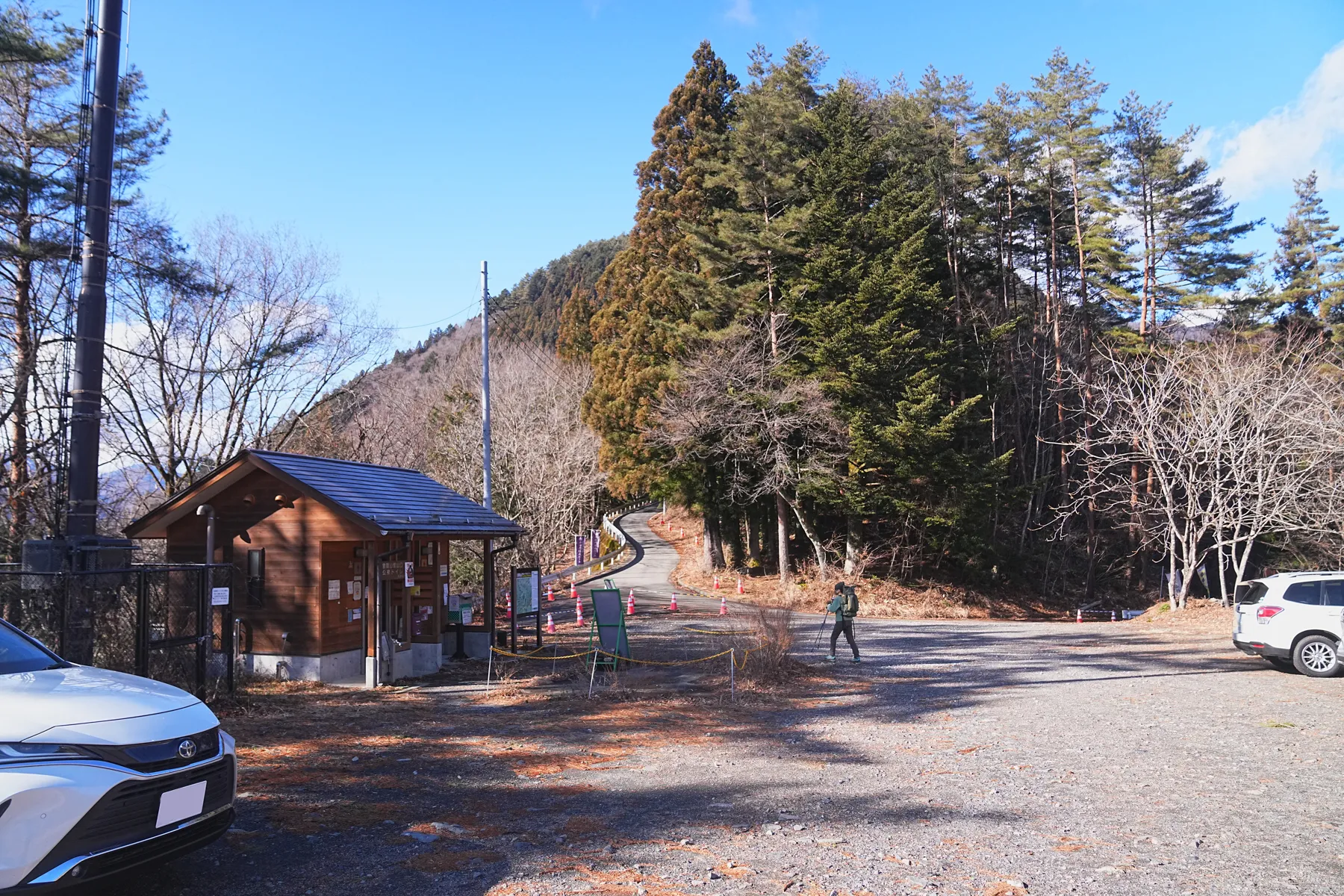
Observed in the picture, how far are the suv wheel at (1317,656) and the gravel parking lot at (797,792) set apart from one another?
65 centimetres

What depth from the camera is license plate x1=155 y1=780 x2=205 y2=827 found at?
15.4 ft

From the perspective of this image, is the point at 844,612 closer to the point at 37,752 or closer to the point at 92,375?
the point at 92,375

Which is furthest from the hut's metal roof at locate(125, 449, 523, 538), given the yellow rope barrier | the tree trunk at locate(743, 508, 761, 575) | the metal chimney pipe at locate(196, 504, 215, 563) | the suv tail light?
the tree trunk at locate(743, 508, 761, 575)

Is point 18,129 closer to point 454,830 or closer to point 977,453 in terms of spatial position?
point 454,830

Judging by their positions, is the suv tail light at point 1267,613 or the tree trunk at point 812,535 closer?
the suv tail light at point 1267,613

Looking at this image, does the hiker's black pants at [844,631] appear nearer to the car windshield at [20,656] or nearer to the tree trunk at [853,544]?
the car windshield at [20,656]

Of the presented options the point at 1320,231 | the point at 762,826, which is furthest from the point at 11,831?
the point at 1320,231

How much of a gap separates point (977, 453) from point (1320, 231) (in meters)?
25.9

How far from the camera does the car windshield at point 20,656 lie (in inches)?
215

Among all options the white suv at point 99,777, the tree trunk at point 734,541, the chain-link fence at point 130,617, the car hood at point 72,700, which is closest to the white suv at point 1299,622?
the white suv at point 99,777

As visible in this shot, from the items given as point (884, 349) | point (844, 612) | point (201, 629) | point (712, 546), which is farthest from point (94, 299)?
point (712, 546)

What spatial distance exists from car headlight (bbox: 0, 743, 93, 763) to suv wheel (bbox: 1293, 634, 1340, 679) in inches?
641

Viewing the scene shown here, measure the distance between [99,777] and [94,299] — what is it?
6.99 metres

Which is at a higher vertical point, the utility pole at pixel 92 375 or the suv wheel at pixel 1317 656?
the utility pole at pixel 92 375
